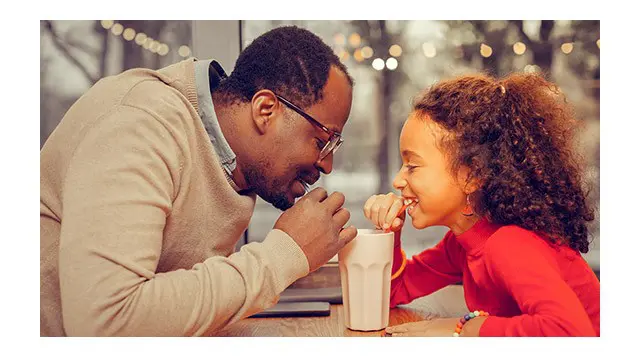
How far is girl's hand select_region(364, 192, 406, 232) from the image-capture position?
113 centimetres

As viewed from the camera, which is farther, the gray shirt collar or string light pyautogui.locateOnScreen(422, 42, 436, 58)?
string light pyautogui.locateOnScreen(422, 42, 436, 58)

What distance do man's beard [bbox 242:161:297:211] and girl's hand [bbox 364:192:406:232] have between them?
15cm

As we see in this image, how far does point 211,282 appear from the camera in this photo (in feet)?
2.87

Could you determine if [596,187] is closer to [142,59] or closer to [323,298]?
[323,298]

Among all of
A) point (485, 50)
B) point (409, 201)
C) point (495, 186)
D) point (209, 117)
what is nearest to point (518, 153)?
point (495, 186)

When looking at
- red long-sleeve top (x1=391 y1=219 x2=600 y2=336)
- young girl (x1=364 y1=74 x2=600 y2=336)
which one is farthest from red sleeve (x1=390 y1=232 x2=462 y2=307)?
young girl (x1=364 y1=74 x2=600 y2=336)

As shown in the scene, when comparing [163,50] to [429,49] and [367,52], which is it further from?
[429,49]

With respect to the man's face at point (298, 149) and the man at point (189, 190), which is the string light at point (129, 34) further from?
the man's face at point (298, 149)

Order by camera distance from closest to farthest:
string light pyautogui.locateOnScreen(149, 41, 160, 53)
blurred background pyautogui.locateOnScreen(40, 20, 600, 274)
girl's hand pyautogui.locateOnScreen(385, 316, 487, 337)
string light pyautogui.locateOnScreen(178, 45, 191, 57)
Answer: girl's hand pyautogui.locateOnScreen(385, 316, 487, 337) < blurred background pyautogui.locateOnScreen(40, 20, 600, 274) < string light pyautogui.locateOnScreen(149, 41, 160, 53) < string light pyautogui.locateOnScreen(178, 45, 191, 57)

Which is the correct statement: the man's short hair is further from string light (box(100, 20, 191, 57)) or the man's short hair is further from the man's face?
string light (box(100, 20, 191, 57))

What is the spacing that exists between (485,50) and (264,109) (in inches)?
18.4

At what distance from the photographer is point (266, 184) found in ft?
3.85

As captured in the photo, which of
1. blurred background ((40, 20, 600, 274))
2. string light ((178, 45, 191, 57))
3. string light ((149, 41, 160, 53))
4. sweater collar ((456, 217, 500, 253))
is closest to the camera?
sweater collar ((456, 217, 500, 253))
